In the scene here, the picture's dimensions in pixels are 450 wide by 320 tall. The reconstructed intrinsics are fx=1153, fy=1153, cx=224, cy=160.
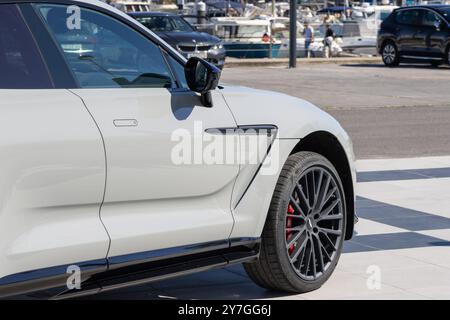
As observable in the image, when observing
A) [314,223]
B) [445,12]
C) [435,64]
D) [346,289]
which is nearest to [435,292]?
[346,289]

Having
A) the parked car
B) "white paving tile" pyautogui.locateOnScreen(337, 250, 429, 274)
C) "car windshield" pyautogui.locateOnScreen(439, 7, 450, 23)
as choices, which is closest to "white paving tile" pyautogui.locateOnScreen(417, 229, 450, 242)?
"white paving tile" pyautogui.locateOnScreen(337, 250, 429, 274)

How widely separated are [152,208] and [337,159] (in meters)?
1.70

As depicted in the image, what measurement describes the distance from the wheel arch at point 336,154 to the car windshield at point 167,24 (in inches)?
944

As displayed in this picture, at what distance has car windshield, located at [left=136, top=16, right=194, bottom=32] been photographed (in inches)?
1220

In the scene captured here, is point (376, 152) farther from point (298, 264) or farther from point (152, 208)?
point (152, 208)

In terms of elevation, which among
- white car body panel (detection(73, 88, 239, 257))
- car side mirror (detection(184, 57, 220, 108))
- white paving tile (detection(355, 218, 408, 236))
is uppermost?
car side mirror (detection(184, 57, 220, 108))

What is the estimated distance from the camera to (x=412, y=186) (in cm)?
1080

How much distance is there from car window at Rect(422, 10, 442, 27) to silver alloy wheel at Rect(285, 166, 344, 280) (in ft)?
87.1

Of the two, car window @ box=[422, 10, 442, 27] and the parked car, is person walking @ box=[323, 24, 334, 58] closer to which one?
car window @ box=[422, 10, 442, 27]

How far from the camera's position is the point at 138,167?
557cm

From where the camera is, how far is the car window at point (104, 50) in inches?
222

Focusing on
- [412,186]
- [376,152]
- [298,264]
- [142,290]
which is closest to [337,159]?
[298,264]

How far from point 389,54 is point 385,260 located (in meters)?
27.0

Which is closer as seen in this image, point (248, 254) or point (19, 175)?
point (19, 175)
